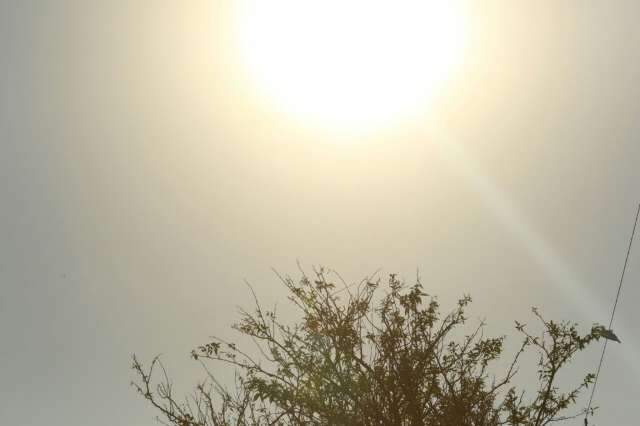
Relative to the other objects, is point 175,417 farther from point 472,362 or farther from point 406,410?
point 472,362

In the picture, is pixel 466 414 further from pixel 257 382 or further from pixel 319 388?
pixel 257 382

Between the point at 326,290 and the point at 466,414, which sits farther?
the point at 326,290

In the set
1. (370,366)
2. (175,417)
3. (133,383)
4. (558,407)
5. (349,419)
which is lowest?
(558,407)

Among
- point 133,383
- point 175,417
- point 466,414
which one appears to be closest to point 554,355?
point 466,414

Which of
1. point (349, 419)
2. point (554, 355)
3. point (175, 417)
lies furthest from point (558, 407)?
point (175, 417)

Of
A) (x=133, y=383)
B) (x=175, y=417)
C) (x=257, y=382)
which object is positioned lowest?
(x=257, y=382)

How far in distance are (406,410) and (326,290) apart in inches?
89.6

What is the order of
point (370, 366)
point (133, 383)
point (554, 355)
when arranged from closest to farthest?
point (370, 366) < point (554, 355) < point (133, 383)

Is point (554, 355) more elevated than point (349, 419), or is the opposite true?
point (349, 419)

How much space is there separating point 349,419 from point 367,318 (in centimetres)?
167

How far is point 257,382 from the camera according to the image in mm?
8039

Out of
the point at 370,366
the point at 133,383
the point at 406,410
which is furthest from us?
the point at 133,383

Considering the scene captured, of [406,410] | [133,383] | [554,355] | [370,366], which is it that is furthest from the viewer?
[133,383]

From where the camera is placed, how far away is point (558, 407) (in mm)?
8758
